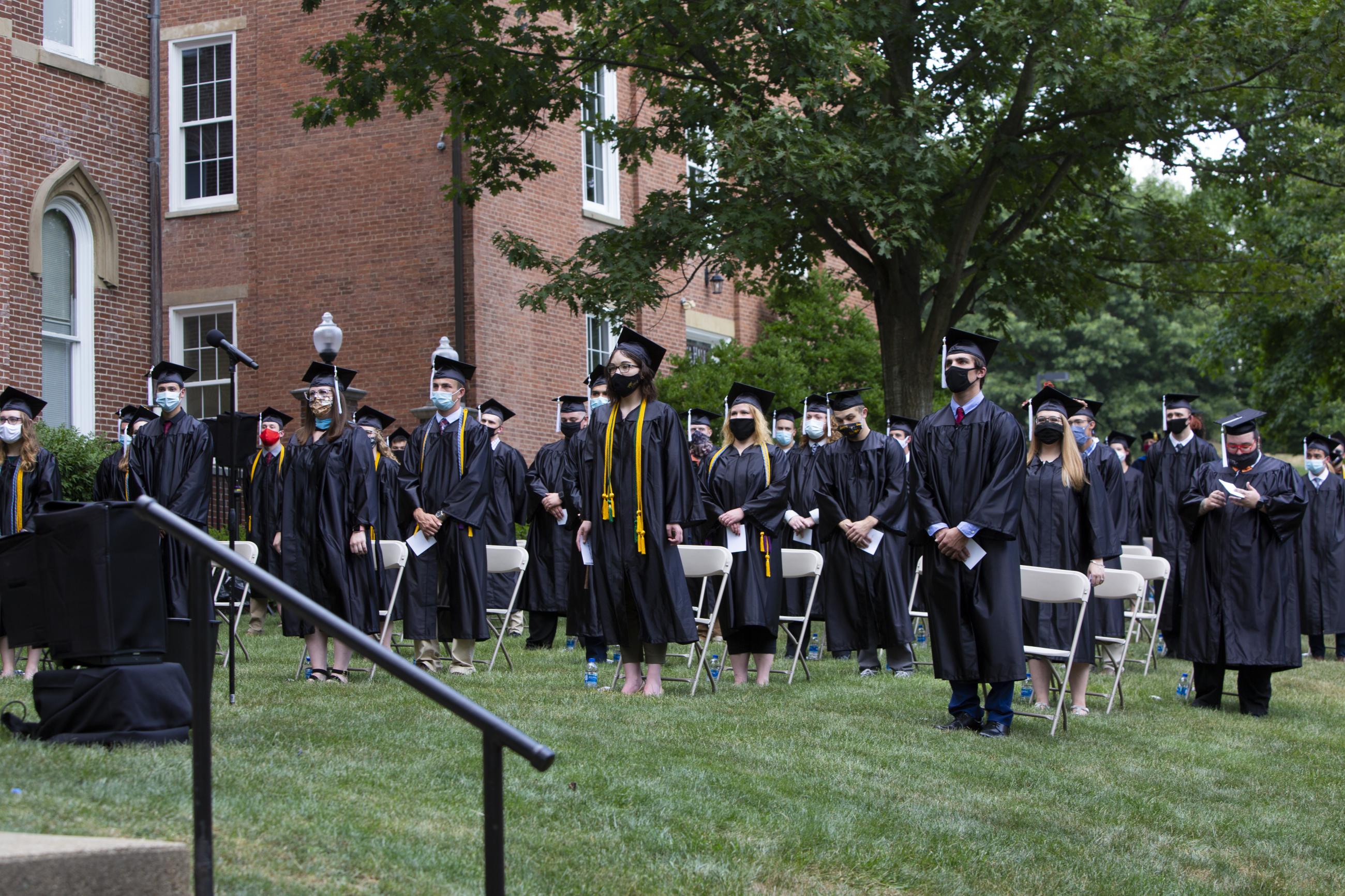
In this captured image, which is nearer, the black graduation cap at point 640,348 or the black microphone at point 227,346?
the black microphone at point 227,346

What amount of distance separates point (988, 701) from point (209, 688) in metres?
5.11

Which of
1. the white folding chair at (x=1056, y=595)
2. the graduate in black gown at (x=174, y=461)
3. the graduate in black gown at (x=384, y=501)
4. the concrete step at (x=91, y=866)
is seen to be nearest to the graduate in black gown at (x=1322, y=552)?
the white folding chair at (x=1056, y=595)

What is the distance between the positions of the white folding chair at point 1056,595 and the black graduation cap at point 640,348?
8.50ft

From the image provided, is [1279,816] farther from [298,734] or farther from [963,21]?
[963,21]

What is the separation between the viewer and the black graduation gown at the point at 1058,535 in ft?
31.1

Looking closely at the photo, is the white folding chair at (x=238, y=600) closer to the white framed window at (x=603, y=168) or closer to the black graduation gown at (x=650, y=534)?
the black graduation gown at (x=650, y=534)

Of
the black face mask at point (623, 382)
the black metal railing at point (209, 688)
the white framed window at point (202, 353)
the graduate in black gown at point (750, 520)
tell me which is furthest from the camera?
the white framed window at point (202, 353)

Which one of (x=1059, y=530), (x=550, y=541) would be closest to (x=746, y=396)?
(x=1059, y=530)

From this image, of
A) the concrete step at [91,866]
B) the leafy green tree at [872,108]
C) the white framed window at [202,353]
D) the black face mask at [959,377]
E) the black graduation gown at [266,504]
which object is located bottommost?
the concrete step at [91,866]

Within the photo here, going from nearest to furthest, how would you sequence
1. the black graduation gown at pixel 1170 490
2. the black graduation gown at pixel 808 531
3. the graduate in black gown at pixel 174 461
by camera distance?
the graduate in black gown at pixel 174 461, the black graduation gown at pixel 808 531, the black graduation gown at pixel 1170 490

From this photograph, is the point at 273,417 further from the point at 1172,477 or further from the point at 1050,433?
the point at 1172,477

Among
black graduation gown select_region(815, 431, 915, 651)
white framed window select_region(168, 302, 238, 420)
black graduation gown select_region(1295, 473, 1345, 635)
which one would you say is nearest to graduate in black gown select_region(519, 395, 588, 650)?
black graduation gown select_region(815, 431, 915, 651)

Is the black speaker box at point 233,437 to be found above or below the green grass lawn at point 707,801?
above

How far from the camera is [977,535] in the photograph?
8.20 meters
